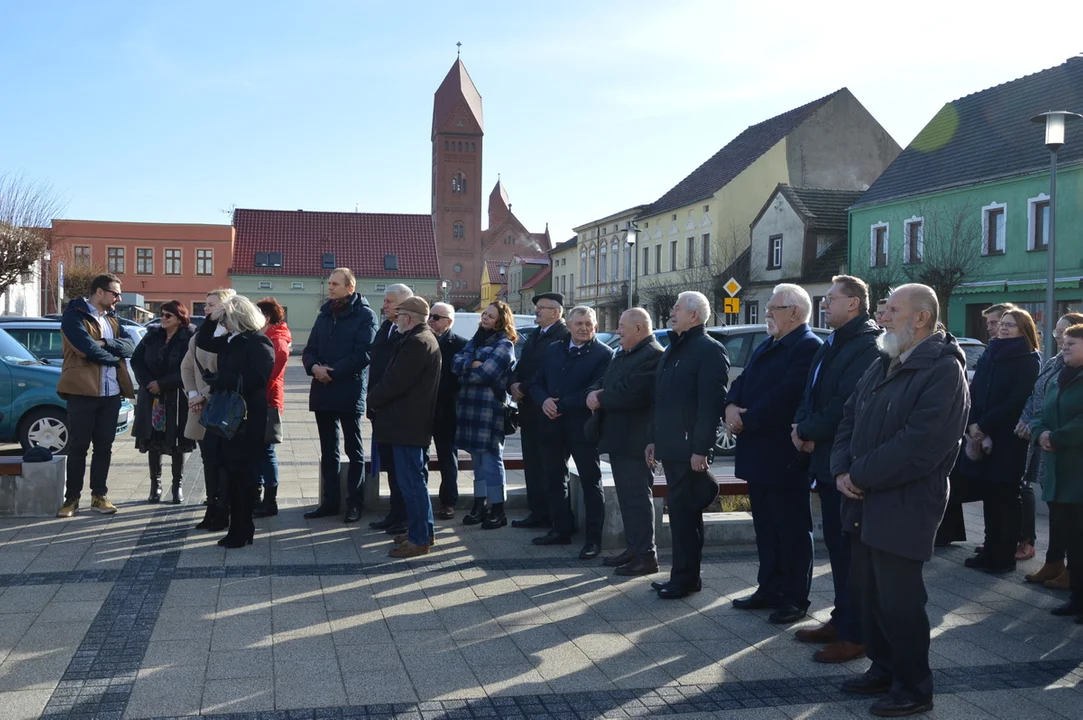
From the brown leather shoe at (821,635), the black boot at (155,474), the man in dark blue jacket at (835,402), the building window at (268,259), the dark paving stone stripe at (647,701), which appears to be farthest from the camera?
the building window at (268,259)

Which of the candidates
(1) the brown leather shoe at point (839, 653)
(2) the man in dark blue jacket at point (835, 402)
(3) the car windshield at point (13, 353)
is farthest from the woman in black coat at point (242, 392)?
(3) the car windshield at point (13, 353)

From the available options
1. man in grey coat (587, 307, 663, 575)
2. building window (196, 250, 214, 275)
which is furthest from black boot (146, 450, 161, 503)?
building window (196, 250, 214, 275)

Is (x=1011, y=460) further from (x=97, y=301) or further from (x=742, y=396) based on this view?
(x=97, y=301)

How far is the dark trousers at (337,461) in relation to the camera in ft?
29.5

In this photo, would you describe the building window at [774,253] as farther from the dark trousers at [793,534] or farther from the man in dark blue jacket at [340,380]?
the dark trousers at [793,534]

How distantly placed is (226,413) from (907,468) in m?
4.93

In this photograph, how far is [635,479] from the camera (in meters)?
7.31

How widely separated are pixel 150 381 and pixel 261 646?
4623 millimetres

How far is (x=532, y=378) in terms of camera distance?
8367 mm

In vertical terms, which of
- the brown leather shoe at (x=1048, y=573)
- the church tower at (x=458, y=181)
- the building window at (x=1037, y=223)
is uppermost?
the church tower at (x=458, y=181)

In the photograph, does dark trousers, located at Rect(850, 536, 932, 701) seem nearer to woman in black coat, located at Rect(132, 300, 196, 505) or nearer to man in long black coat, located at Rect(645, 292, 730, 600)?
man in long black coat, located at Rect(645, 292, 730, 600)

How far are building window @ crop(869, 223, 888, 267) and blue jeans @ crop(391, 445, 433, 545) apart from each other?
31.3m

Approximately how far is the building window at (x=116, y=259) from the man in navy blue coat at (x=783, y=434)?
66.4 m

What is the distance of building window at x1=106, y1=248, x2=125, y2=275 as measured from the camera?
6625cm
